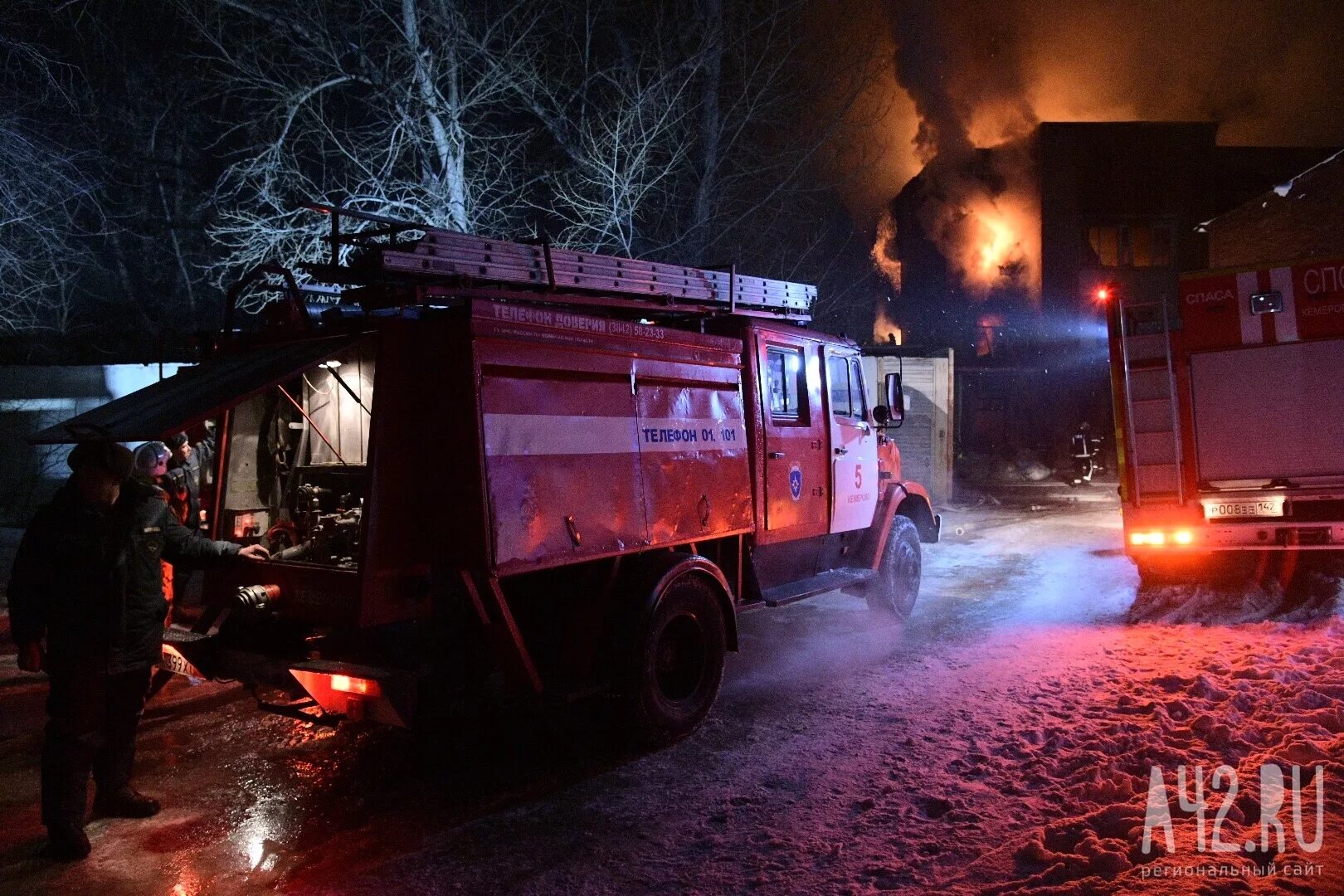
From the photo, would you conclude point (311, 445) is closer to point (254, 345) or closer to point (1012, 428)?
point (254, 345)

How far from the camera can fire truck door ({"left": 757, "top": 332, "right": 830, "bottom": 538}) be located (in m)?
6.34

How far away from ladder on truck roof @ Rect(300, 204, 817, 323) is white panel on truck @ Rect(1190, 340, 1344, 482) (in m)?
4.11

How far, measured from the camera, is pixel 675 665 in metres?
5.35

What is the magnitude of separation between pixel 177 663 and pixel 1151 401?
25.7ft

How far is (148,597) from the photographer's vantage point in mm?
4188

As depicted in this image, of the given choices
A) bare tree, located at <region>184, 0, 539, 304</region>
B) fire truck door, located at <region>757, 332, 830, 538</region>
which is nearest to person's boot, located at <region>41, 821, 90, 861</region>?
fire truck door, located at <region>757, 332, 830, 538</region>

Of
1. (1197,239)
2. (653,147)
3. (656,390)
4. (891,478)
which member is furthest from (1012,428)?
(656,390)

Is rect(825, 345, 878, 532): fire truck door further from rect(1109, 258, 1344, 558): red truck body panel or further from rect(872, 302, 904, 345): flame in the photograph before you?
rect(872, 302, 904, 345): flame

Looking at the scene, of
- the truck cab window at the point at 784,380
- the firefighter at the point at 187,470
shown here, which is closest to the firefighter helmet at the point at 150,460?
the firefighter at the point at 187,470

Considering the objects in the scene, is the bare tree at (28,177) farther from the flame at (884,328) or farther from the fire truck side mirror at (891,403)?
the flame at (884,328)

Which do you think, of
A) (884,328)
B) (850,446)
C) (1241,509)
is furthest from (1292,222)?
(850,446)

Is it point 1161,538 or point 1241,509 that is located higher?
point 1241,509

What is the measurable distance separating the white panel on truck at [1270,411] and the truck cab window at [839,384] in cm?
315

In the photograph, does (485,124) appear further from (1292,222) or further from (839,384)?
(1292,222)
